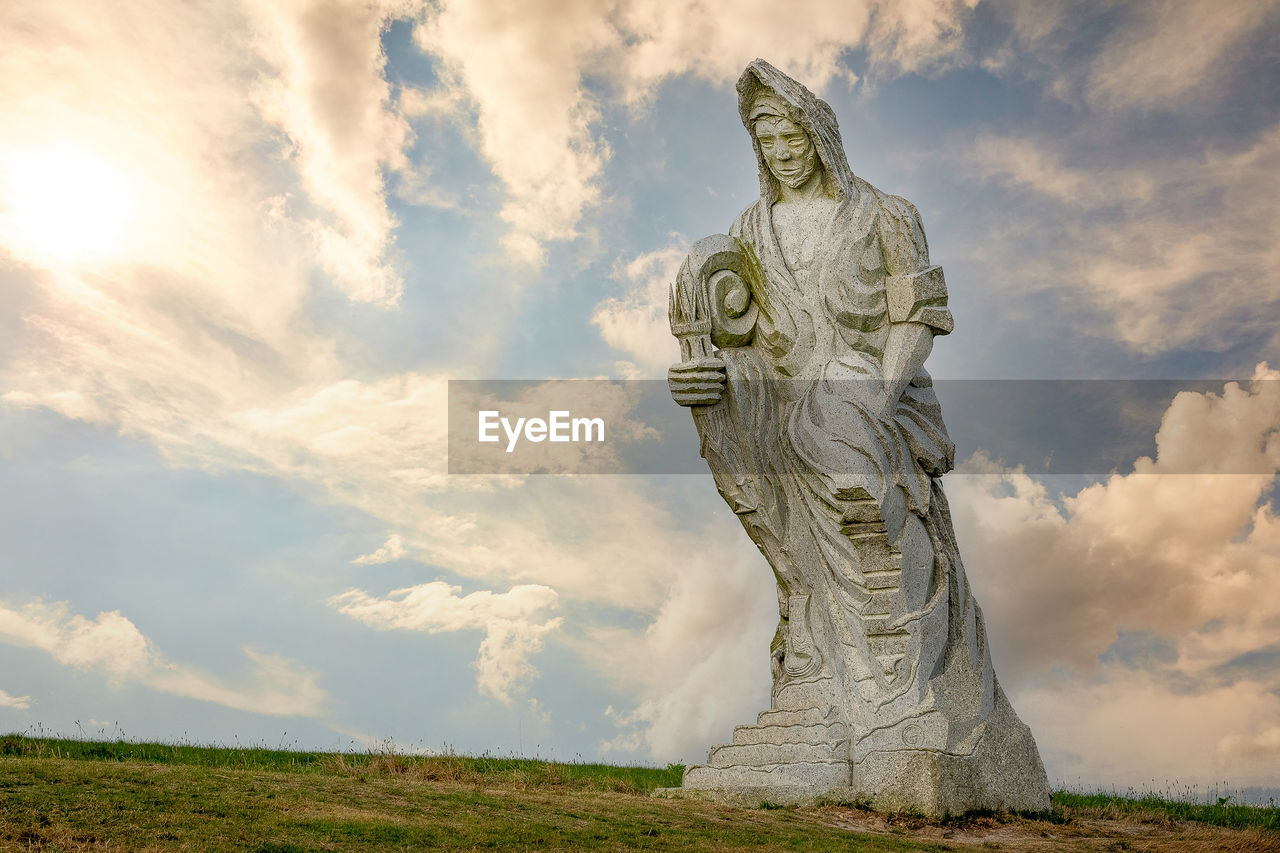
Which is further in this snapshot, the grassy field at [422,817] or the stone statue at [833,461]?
the stone statue at [833,461]

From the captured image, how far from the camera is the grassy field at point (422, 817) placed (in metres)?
6.65

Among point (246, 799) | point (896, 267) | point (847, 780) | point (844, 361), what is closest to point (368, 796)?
point (246, 799)

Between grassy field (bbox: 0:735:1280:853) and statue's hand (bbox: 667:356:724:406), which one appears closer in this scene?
grassy field (bbox: 0:735:1280:853)

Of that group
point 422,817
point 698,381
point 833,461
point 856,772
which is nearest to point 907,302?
point 833,461

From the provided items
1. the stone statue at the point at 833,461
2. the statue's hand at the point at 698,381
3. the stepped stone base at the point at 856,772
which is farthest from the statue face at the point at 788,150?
the stepped stone base at the point at 856,772

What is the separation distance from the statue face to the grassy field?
18.5 feet

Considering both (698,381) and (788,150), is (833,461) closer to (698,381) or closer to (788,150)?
(698,381)

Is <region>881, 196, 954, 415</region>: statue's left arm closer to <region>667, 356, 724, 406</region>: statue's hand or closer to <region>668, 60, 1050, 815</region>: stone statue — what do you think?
<region>668, 60, 1050, 815</region>: stone statue

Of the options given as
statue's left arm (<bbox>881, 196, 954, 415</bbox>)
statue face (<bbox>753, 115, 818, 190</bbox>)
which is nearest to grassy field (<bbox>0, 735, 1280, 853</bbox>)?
statue's left arm (<bbox>881, 196, 954, 415</bbox>)

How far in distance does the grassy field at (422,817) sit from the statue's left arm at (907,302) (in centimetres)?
372

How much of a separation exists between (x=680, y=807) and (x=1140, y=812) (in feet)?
17.1

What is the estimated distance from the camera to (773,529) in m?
11.0

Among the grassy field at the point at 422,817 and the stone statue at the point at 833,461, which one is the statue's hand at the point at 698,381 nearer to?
the stone statue at the point at 833,461

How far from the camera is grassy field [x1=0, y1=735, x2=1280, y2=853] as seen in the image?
665 centimetres
